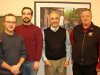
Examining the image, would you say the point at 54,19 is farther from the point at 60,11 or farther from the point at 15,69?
the point at 15,69

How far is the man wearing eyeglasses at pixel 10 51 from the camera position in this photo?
2.83 m

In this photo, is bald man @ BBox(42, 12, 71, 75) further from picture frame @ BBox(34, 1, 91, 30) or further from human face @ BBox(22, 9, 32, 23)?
picture frame @ BBox(34, 1, 91, 30)

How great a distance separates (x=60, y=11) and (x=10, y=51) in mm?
1699

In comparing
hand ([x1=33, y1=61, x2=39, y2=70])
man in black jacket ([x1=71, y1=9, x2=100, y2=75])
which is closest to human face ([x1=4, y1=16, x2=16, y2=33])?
hand ([x1=33, y1=61, x2=39, y2=70])

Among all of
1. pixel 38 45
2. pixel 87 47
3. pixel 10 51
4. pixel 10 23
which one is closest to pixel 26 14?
pixel 10 23

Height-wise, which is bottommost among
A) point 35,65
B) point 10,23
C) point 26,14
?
point 35,65

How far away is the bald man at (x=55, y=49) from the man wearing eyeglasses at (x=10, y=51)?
65 centimetres

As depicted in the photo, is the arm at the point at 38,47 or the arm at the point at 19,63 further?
the arm at the point at 38,47

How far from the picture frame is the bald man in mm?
644

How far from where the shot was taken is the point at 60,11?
4.19 meters

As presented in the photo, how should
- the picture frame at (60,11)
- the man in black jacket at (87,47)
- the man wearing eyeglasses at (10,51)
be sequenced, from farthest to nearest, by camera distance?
the picture frame at (60,11)
the man in black jacket at (87,47)
the man wearing eyeglasses at (10,51)

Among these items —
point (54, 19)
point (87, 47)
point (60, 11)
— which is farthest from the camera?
point (60, 11)

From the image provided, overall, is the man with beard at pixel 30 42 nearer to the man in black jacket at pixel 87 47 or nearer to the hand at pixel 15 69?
the hand at pixel 15 69

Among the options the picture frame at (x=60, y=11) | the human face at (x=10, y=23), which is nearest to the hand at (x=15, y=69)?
the human face at (x=10, y=23)
